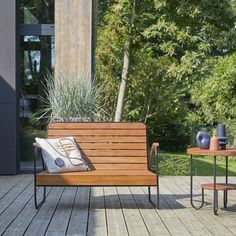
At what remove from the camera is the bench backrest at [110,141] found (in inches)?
231

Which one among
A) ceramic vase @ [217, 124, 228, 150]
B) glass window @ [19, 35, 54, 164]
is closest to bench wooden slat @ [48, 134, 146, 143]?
ceramic vase @ [217, 124, 228, 150]

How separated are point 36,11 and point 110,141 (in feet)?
11.5

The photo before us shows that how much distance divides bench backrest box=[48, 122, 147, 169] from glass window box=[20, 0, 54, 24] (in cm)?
310

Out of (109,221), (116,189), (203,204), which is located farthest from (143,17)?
(109,221)

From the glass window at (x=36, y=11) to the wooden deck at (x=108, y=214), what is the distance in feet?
9.48

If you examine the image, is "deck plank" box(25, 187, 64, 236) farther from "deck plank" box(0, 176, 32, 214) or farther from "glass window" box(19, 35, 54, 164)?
"glass window" box(19, 35, 54, 164)

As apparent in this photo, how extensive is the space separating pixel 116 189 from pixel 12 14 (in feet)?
10.7

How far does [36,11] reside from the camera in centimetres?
867

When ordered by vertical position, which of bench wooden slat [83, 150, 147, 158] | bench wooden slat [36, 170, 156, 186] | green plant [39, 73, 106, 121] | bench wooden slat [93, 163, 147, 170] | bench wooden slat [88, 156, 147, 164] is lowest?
bench wooden slat [36, 170, 156, 186]

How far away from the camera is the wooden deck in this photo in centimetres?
452

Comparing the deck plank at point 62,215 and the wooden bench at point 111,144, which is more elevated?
the wooden bench at point 111,144

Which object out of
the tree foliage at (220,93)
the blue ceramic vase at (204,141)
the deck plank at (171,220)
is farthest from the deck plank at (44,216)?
the tree foliage at (220,93)

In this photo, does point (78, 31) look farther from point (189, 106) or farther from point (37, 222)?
point (189, 106)

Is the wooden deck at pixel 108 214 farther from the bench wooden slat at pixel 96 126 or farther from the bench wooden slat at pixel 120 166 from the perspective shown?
the bench wooden slat at pixel 96 126
